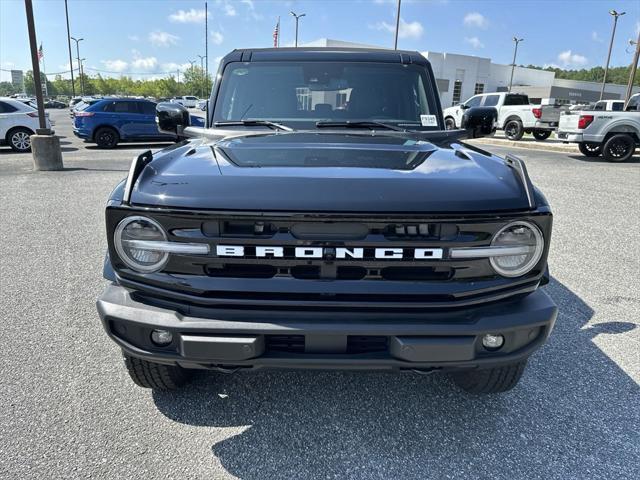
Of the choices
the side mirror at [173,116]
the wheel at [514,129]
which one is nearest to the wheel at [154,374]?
the side mirror at [173,116]

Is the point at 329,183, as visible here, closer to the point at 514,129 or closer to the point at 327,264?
the point at 327,264

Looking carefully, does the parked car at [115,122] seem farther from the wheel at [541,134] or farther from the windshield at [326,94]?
the wheel at [541,134]

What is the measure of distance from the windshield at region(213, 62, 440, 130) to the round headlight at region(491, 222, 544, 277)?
148 cm

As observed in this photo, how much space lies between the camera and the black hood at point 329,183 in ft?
6.26

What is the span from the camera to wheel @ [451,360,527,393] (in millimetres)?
2418

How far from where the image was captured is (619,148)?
13547mm

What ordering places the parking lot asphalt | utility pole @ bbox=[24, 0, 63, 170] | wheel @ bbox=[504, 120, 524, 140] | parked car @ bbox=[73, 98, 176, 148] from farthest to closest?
wheel @ bbox=[504, 120, 524, 140]
parked car @ bbox=[73, 98, 176, 148]
utility pole @ bbox=[24, 0, 63, 170]
the parking lot asphalt

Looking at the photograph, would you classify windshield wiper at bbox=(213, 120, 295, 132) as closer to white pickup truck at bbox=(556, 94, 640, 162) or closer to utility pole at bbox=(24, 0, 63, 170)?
utility pole at bbox=(24, 0, 63, 170)

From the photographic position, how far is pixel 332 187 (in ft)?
6.37

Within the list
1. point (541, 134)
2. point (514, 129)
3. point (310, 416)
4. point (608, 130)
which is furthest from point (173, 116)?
point (541, 134)

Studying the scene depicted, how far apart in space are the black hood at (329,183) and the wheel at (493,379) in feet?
2.91

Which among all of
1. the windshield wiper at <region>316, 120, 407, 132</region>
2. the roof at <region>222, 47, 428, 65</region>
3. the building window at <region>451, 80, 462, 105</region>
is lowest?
the windshield wiper at <region>316, 120, 407, 132</region>

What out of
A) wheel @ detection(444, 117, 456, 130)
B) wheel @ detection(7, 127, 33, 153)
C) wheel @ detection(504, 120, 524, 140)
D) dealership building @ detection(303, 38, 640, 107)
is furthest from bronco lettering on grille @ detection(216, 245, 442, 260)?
dealership building @ detection(303, 38, 640, 107)

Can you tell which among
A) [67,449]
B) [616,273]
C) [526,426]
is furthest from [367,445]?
[616,273]
